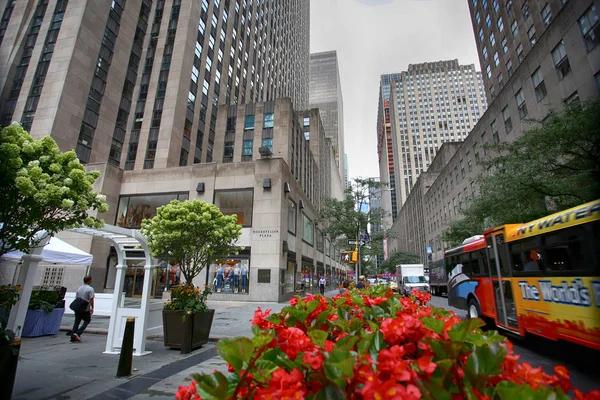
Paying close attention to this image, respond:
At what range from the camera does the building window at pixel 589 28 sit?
19.3 meters

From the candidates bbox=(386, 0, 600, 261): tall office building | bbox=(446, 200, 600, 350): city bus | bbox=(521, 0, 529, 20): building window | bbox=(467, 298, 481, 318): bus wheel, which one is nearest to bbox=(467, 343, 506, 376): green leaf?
bbox=(446, 200, 600, 350): city bus

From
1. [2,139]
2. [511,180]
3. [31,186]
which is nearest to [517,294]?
[511,180]

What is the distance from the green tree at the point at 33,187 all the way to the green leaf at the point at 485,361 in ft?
20.0

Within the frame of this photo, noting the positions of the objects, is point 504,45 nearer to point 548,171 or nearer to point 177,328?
point 548,171

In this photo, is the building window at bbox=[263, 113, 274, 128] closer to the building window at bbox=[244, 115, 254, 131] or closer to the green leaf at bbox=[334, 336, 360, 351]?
the building window at bbox=[244, 115, 254, 131]

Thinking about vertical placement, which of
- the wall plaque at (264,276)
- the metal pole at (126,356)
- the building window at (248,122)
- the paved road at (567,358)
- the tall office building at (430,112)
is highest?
the tall office building at (430,112)

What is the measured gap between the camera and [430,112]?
Result: 132250mm

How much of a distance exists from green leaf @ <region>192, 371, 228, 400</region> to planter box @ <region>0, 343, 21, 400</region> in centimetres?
449

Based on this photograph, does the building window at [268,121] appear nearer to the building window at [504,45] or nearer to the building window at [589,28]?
the building window at [589,28]

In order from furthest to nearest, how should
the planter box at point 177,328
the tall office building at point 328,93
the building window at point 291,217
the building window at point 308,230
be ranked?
the tall office building at point 328,93 < the building window at point 308,230 < the building window at point 291,217 < the planter box at point 177,328

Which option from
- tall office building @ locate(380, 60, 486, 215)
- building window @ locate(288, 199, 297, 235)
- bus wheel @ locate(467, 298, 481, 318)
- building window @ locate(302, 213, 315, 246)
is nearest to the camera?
bus wheel @ locate(467, 298, 481, 318)

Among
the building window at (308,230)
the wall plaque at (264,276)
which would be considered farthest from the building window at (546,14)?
the wall plaque at (264,276)

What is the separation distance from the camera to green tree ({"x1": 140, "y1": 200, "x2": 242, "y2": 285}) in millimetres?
9047

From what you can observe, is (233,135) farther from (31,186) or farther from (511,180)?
(31,186)
